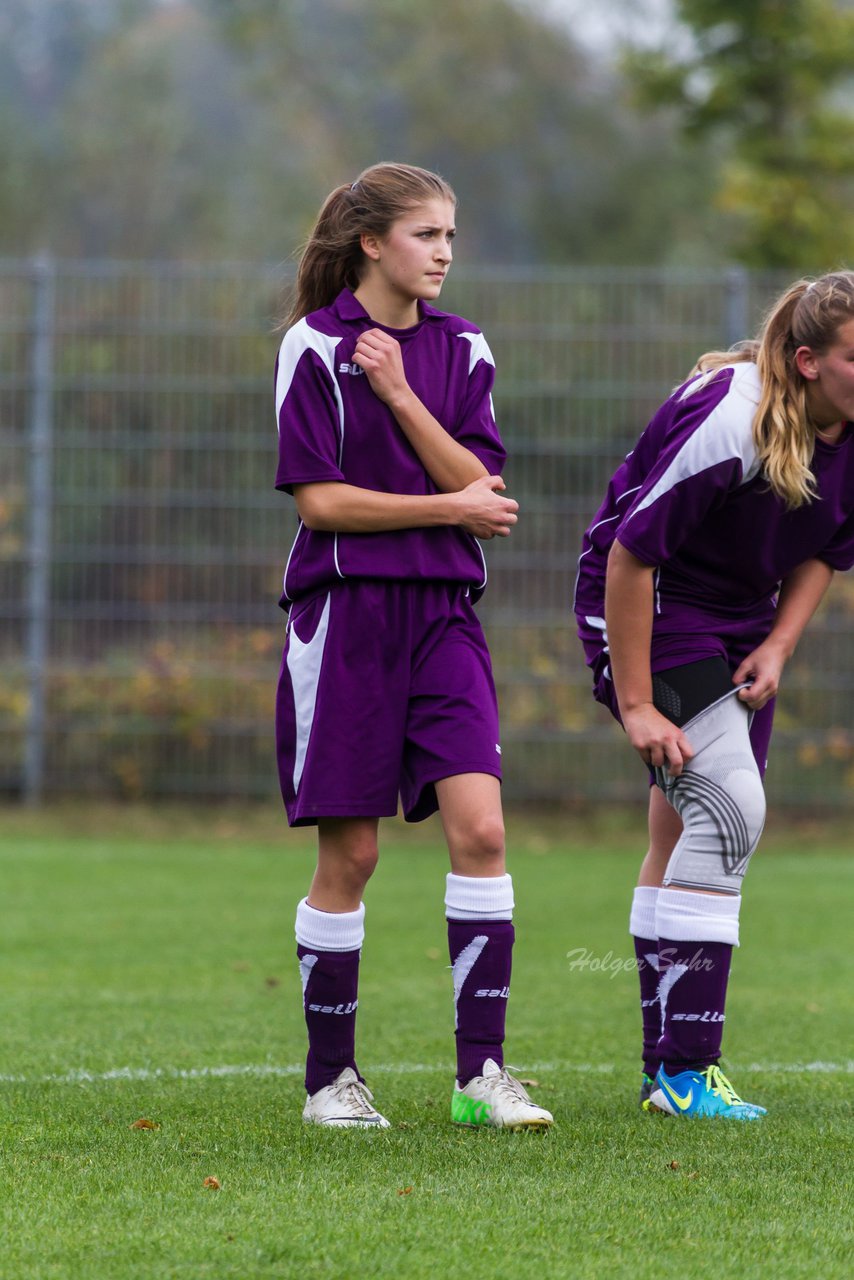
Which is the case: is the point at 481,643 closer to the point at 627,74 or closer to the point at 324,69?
the point at 627,74

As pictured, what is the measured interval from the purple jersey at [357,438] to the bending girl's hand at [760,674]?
588mm

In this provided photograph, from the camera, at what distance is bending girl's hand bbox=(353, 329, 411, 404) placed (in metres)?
3.42

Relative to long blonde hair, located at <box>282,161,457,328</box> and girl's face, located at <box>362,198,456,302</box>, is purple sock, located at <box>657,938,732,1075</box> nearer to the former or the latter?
girl's face, located at <box>362,198,456,302</box>

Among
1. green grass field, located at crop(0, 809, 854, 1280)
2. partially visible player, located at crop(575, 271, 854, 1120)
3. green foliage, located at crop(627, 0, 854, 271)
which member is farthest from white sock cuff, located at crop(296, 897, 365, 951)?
green foliage, located at crop(627, 0, 854, 271)

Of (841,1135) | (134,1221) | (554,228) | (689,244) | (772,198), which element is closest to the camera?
(134,1221)

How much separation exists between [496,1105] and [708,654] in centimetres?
102

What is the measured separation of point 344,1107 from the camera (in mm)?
3457

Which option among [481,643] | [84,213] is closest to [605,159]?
[84,213]

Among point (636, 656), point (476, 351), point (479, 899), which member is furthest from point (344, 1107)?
point (476, 351)

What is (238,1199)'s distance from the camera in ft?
9.27

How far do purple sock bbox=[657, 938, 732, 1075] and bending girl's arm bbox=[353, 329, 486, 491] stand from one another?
1014 millimetres

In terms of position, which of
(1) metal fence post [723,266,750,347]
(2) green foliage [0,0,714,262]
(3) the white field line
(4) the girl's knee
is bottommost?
(3) the white field line

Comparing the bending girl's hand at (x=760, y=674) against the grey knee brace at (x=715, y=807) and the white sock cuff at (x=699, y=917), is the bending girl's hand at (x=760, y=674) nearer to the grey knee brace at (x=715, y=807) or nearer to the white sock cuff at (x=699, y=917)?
the grey knee brace at (x=715, y=807)

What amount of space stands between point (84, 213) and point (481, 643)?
36383 mm
